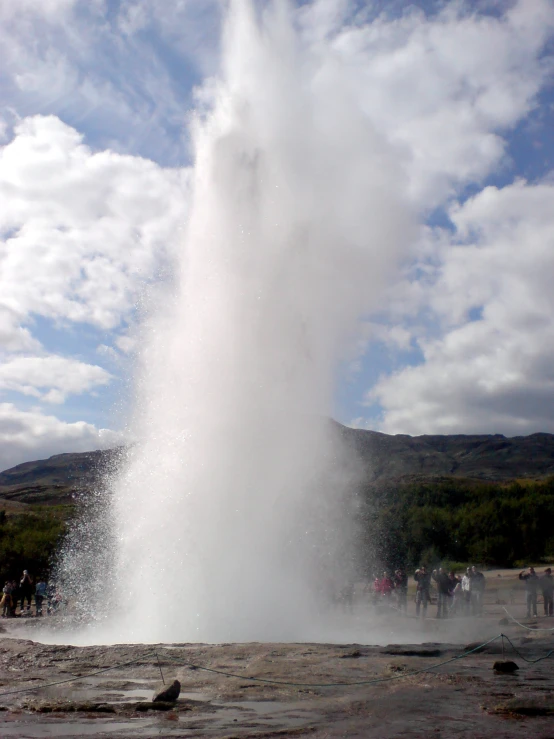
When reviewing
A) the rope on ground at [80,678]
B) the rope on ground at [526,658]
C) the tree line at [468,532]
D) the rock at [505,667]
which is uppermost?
the tree line at [468,532]

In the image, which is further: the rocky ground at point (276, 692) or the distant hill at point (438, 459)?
the distant hill at point (438, 459)

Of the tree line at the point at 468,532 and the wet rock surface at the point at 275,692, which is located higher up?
the tree line at the point at 468,532

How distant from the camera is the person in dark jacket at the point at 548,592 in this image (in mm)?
18734

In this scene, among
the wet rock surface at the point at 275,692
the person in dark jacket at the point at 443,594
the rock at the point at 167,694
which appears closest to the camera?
the wet rock surface at the point at 275,692

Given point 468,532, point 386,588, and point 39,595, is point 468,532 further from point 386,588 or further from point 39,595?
point 39,595

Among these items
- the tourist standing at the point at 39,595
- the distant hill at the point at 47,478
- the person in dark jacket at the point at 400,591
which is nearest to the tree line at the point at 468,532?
the person in dark jacket at the point at 400,591

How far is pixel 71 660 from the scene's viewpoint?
11016mm

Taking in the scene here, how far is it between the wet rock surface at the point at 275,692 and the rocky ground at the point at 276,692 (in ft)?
0.05

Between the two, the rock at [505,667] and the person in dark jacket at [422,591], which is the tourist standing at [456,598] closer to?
the person in dark jacket at [422,591]

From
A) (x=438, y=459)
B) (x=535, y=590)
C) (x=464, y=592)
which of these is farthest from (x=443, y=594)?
(x=438, y=459)

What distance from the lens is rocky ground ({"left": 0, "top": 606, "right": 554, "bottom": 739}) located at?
712 centimetres

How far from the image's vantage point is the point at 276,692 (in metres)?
8.85

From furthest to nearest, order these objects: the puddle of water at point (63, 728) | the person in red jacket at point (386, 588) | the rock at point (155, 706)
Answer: the person in red jacket at point (386, 588) → the rock at point (155, 706) → the puddle of water at point (63, 728)

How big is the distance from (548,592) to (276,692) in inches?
494
